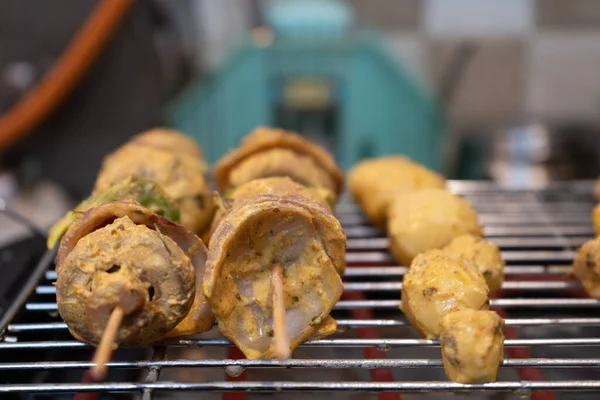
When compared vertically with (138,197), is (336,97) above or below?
below

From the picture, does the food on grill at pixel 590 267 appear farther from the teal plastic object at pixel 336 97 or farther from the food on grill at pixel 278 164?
the teal plastic object at pixel 336 97

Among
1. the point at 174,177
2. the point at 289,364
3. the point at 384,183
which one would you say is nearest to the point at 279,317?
the point at 289,364

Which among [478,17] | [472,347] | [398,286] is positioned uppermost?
[478,17]

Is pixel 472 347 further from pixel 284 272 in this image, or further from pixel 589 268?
pixel 589 268

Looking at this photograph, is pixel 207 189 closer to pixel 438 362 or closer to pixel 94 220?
pixel 94 220

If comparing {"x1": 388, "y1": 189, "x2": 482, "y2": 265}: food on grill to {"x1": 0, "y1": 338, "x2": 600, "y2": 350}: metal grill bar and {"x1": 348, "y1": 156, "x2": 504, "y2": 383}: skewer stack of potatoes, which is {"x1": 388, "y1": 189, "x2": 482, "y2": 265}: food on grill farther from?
{"x1": 0, "y1": 338, "x2": 600, "y2": 350}: metal grill bar

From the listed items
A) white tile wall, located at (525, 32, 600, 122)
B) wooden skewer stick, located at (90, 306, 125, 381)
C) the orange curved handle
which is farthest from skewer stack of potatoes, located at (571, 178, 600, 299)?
white tile wall, located at (525, 32, 600, 122)
